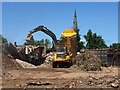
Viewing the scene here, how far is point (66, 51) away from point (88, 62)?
3.77 meters

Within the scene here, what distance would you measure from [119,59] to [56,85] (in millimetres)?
17849

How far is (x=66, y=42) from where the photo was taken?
27.7m

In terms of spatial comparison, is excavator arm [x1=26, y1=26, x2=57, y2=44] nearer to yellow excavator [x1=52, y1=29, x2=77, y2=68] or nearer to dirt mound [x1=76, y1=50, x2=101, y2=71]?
yellow excavator [x1=52, y1=29, x2=77, y2=68]

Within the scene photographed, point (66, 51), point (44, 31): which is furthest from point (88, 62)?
point (44, 31)

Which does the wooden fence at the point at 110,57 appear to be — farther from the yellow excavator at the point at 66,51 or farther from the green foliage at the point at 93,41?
the green foliage at the point at 93,41

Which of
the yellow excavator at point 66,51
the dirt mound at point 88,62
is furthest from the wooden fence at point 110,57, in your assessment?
the dirt mound at point 88,62

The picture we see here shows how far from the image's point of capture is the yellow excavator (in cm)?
2623

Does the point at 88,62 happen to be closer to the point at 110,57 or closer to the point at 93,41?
the point at 110,57

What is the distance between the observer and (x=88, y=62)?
23641 millimetres

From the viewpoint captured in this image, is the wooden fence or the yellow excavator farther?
the wooden fence

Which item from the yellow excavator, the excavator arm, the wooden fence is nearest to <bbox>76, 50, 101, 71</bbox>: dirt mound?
the yellow excavator

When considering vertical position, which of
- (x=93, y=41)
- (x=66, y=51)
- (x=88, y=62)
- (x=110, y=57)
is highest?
(x=93, y=41)

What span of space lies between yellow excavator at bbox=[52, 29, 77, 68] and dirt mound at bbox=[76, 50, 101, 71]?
975mm

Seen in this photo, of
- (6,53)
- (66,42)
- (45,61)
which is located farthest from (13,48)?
(66,42)
